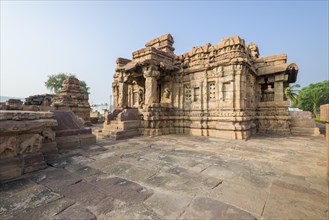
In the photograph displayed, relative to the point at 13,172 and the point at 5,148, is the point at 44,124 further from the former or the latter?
the point at 13,172

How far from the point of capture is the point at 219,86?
7.98 m

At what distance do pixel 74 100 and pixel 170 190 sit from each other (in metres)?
14.1

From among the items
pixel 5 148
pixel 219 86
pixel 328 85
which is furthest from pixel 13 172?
pixel 328 85

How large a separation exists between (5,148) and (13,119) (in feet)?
1.80

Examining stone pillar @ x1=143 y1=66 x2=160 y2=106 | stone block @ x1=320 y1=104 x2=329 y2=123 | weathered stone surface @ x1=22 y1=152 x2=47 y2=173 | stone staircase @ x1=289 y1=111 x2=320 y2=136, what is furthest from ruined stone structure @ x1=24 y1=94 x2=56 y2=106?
stone staircase @ x1=289 y1=111 x2=320 y2=136

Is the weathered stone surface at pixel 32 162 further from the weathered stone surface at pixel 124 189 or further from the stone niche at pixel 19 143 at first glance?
the weathered stone surface at pixel 124 189

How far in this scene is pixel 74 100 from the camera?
45.6ft

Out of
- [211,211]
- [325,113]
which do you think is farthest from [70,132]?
[325,113]

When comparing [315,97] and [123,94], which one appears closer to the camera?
[123,94]

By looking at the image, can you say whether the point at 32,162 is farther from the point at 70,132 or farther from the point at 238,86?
the point at 238,86

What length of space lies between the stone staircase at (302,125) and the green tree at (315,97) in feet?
122

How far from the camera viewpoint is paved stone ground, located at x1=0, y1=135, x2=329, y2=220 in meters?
1.86

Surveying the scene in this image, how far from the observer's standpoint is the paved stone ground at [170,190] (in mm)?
1860

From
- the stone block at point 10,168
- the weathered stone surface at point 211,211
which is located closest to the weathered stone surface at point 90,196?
the weathered stone surface at point 211,211
